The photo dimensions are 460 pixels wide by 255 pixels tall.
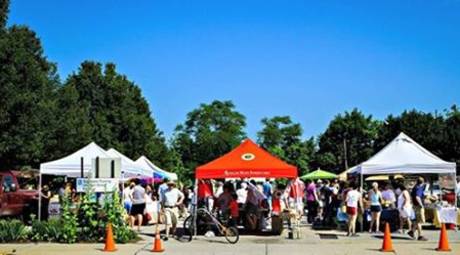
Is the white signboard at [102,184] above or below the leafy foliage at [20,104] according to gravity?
below

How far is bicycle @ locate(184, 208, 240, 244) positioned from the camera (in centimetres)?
1927

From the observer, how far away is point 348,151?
90500 millimetres

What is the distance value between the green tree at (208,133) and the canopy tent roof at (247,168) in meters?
79.8

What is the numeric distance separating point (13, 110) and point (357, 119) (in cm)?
6477

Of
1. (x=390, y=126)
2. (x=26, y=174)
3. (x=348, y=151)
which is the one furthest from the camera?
(x=348, y=151)

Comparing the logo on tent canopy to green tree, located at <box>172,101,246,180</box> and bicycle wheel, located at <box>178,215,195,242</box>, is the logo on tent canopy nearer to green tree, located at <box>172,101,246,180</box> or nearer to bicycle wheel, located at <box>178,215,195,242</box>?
bicycle wheel, located at <box>178,215,195,242</box>

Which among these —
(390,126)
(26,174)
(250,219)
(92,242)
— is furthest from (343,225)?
(390,126)

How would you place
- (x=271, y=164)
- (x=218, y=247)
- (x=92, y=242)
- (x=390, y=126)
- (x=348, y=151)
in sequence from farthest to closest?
(x=348, y=151)
(x=390, y=126)
(x=271, y=164)
(x=92, y=242)
(x=218, y=247)

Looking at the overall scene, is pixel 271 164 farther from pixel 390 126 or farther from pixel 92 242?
pixel 390 126

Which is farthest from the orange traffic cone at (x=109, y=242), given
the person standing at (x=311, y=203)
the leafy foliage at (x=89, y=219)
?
the person standing at (x=311, y=203)

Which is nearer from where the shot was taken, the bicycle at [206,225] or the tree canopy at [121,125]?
the bicycle at [206,225]

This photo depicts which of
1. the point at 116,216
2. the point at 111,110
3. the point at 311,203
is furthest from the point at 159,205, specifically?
the point at 111,110

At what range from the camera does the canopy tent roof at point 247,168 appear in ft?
71.3

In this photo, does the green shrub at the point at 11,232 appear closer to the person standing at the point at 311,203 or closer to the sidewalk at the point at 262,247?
the sidewalk at the point at 262,247
